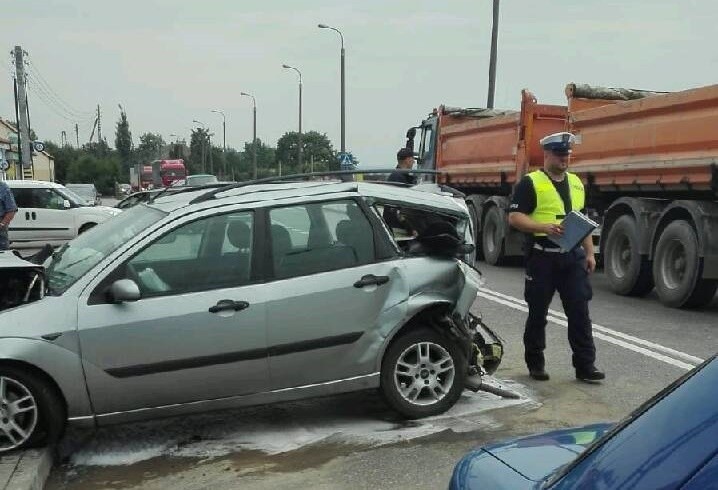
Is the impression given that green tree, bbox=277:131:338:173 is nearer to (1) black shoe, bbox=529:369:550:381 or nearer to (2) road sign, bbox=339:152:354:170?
(2) road sign, bbox=339:152:354:170

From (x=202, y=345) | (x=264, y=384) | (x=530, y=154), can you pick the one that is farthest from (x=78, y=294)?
(x=530, y=154)

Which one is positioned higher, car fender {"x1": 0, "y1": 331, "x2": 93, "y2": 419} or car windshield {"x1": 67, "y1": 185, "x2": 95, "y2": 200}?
car fender {"x1": 0, "y1": 331, "x2": 93, "y2": 419}

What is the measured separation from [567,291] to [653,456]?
424 centimetres

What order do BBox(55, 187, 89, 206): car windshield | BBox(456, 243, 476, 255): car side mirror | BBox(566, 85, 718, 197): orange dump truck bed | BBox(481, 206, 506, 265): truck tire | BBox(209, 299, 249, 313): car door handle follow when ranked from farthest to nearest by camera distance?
BBox(55, 187, 89, 206): car windshield < BBox(481, 206, 506, 265): truck tire < BBox(566, 85, 718, 197): orange dump truck bed < BBox(456, 243, 476, 255): car side mirror < BBox(209, 299, 249, 313): car door handle

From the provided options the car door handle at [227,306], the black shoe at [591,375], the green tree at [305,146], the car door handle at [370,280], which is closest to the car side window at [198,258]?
the car door handle at [227,306]

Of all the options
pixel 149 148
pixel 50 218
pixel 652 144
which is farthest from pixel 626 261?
pixel 149 148

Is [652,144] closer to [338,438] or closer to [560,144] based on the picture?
[560,144]

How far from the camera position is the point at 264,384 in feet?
14.5

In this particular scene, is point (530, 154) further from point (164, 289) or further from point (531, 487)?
point (531, 487)

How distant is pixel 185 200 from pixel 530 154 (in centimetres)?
864

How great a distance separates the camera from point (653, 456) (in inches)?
53.2

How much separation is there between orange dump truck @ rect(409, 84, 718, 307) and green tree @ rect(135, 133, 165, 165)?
109 metres

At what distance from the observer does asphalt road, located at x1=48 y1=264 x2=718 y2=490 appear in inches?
157

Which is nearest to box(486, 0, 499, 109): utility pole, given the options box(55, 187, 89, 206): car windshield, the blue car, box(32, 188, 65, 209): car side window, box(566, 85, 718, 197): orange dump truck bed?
box(566, 85, 718, 197): orange dump truck bed
